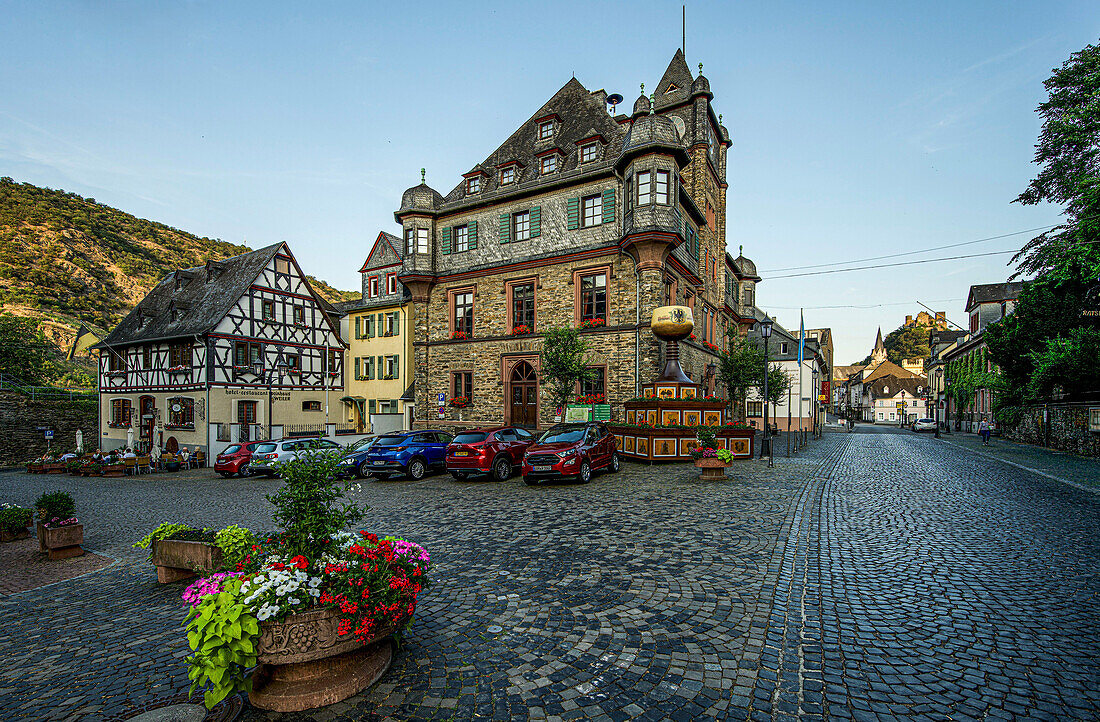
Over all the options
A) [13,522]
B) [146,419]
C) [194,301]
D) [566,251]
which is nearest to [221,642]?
[13,522]

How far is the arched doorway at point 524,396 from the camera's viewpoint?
26344mm

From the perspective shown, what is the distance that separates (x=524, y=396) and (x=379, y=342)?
666 inches

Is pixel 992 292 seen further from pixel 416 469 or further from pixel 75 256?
pixel 75 256

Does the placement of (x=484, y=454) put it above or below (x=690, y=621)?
above

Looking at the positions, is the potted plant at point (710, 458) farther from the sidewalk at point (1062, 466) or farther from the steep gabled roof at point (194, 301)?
the steep gabled roof at point (194, 301)

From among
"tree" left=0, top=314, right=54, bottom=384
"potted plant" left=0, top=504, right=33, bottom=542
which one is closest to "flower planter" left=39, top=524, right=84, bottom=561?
"potted plant" left=0, top=504, right=33, bottom=542

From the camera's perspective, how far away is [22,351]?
37.6 metres

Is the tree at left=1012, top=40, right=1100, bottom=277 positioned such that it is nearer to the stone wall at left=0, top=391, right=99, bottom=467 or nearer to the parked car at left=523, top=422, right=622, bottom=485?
the parked car at left=523, top=422, right=622, bottom=485

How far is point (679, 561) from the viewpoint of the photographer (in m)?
6.80

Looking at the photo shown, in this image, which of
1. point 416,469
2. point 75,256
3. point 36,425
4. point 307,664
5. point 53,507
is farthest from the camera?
point 75,256

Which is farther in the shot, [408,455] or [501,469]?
[408,455]

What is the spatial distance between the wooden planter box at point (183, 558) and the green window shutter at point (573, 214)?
21846 mm

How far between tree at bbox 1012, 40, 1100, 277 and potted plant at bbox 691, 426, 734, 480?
64.6 ft

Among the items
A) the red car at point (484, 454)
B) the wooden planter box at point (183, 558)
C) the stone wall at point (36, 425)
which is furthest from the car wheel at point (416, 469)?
the stone wall at point (36, 425)
